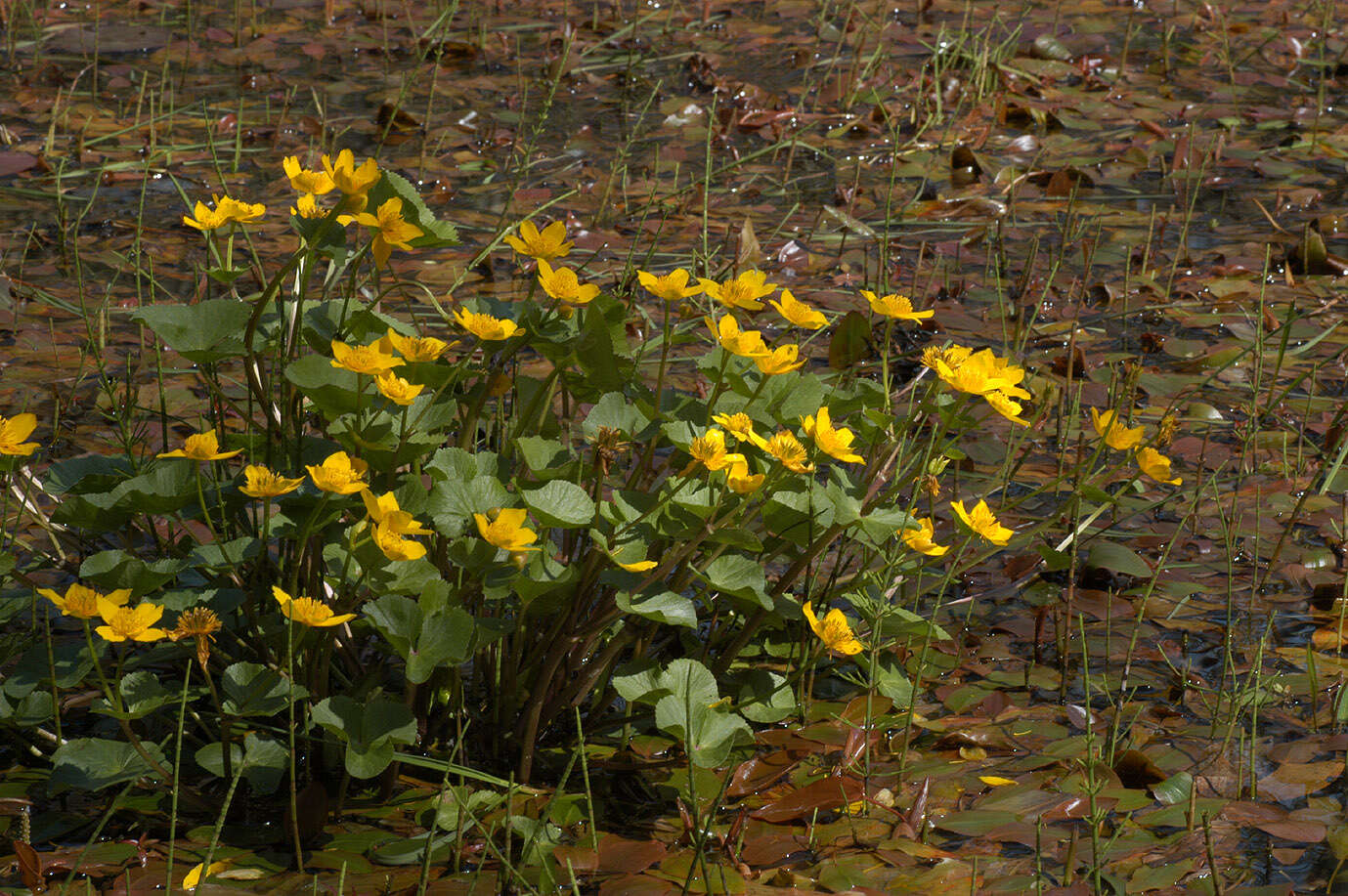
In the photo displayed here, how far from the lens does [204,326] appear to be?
1.30 metres

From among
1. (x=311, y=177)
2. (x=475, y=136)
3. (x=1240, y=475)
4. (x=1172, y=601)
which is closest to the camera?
(x=311, y=177)

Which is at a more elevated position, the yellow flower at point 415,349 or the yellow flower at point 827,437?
the yellow flower at point 415,349

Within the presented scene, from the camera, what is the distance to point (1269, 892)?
118 centimetres

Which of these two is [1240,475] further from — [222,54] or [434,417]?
[222,54]

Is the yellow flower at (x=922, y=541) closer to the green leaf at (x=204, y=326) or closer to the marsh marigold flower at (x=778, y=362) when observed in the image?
the marsh marigold flower at (x=778, y=362)

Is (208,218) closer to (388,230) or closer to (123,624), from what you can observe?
(388,230)

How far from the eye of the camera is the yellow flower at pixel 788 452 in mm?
1204

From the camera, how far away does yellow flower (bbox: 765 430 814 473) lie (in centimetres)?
120

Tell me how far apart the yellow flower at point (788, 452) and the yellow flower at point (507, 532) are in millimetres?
240

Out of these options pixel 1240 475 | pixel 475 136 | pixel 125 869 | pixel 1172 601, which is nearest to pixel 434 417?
pixel 125 869

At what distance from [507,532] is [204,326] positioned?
406 millimetres

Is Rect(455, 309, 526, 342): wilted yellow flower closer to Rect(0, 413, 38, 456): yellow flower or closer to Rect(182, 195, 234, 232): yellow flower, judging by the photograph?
Rect(182, 195, 234, 232): yellow flower

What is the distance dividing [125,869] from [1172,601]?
1329 millimetres

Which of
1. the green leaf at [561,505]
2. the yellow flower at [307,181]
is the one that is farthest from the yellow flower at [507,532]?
the yellow flower at [307,181]
